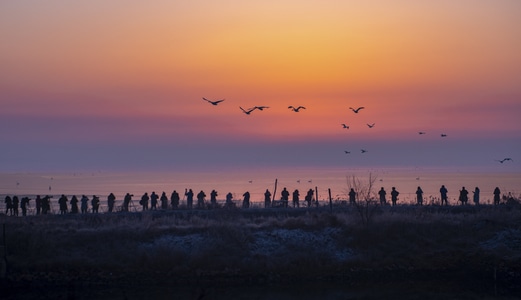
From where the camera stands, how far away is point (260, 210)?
5100 cm

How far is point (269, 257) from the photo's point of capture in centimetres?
3872

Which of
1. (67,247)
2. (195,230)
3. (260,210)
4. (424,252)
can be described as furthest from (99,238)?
(424,252)

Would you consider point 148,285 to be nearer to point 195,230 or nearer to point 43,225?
point 195,230

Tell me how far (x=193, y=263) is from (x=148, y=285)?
299cm

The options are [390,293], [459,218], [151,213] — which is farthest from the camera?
[151,213]

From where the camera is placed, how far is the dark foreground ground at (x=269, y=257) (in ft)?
115

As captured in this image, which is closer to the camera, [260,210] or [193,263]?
[193,263]

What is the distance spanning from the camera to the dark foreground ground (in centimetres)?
3503

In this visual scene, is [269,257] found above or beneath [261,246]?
beneath

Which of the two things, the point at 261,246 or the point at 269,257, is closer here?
the point at 269,257

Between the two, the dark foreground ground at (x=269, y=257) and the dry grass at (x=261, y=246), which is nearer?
the dark foreground ground at (x=269, y=257)

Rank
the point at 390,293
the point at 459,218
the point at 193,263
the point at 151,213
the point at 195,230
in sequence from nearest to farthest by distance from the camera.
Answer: the point at 390,293 < the point at 193,263 < the point at 195,230 < the point at 459,218 < the point at 151,213

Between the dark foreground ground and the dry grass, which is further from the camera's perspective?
the dry grass

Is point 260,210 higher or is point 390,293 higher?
point 260,210
